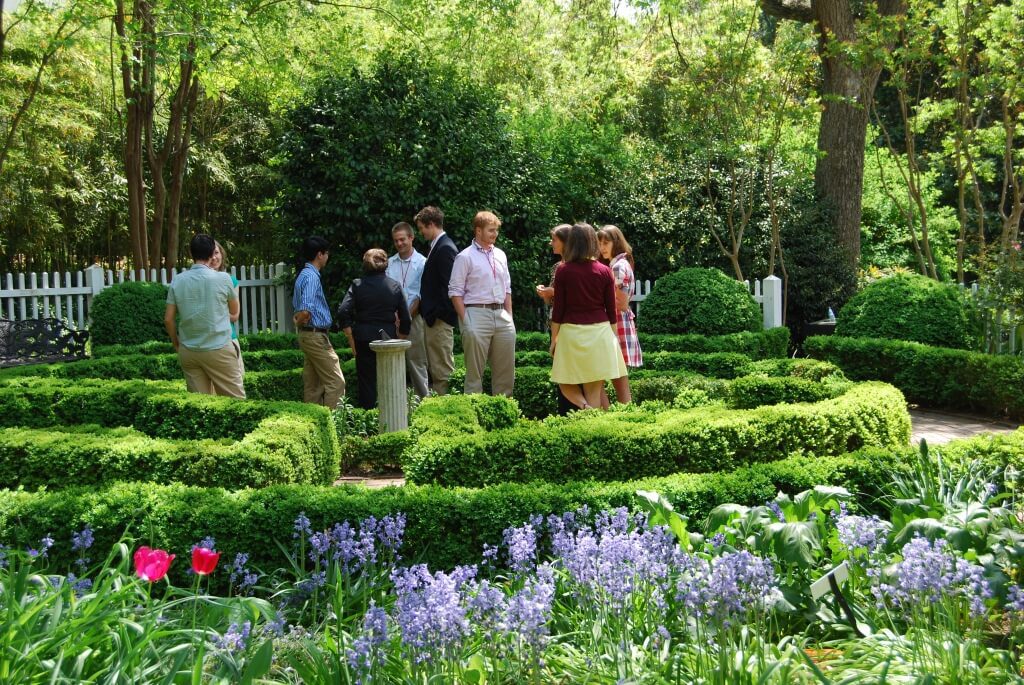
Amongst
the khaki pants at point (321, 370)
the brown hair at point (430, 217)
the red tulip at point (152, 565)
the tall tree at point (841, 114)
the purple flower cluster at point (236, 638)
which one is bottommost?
the purple flower cluster at point (236, 638)

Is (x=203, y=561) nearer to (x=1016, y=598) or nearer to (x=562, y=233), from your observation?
(x=1016, y=598)

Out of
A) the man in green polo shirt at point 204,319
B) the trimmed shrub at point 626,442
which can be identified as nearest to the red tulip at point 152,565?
the trimmed shrub at point 626,442

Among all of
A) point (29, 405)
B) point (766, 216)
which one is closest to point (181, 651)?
point (29, 405)

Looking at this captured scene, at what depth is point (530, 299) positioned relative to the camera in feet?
44.3

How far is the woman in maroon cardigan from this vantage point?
25.1 feet

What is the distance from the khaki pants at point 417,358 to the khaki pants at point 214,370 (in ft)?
6.85

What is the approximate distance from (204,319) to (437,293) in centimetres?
235

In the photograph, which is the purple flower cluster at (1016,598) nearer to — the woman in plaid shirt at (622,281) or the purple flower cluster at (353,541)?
the purple flower cluster at (353,541)

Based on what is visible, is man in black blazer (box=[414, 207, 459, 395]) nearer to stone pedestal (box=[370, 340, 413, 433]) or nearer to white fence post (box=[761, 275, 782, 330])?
stone pedestal (box=[370, 340, 413, 433])

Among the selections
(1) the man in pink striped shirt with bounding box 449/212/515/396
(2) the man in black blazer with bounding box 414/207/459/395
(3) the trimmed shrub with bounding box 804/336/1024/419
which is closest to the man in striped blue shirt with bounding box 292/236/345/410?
(2) the man in black blazer with bounding box 414/207/459/395

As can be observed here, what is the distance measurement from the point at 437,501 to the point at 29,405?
4624 millimetres

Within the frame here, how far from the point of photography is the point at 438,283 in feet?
29.9

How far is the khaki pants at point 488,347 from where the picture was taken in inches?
344

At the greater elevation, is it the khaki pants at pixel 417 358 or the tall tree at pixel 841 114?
the tall tree at pixel 841 114
